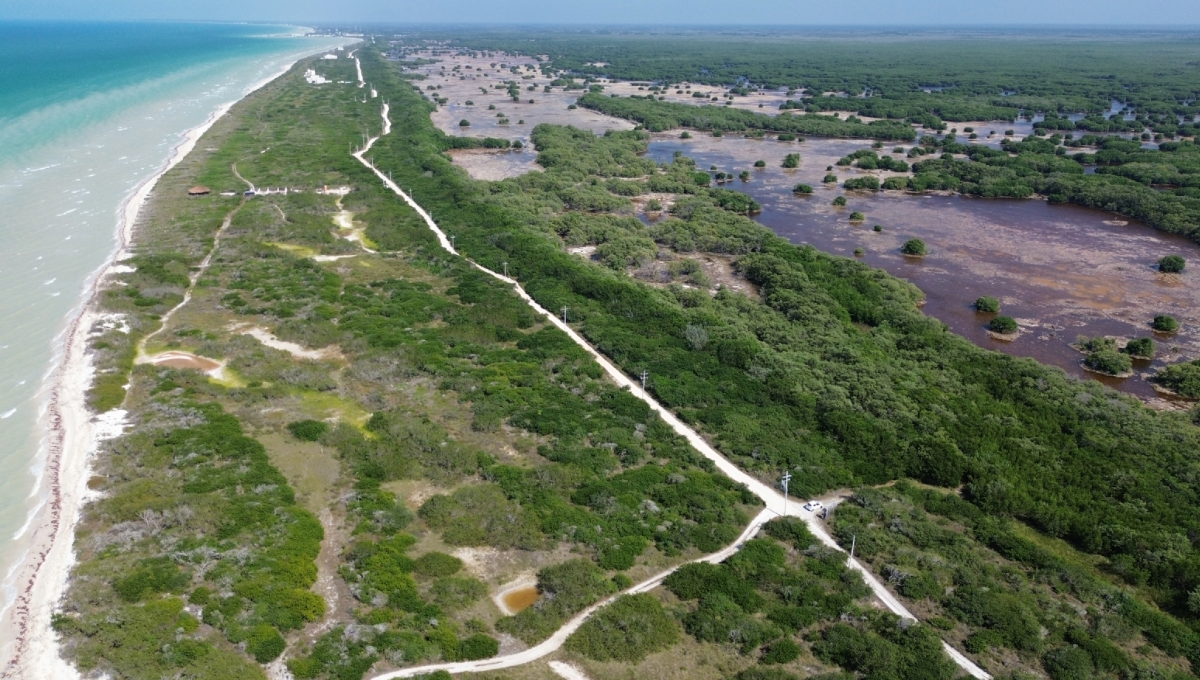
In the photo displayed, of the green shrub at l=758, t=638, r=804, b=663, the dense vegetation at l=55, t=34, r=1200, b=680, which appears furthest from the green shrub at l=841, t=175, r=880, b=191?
the green shrub at l=758, t=638, r=804, b=663

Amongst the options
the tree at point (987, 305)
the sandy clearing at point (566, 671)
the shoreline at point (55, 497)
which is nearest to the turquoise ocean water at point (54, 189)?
the shoreline at point (55, 497)

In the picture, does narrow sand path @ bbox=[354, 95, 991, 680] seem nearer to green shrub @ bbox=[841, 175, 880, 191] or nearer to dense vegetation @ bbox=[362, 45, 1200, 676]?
dense vegetation @ bbox=[362, 45, 1200, 676]

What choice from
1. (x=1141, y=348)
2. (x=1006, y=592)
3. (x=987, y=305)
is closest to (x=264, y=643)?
(x=1006, y=592)

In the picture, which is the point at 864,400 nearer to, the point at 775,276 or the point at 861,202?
the point at 775,276

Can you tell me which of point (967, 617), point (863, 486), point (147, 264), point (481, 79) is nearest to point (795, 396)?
point (863, 486)

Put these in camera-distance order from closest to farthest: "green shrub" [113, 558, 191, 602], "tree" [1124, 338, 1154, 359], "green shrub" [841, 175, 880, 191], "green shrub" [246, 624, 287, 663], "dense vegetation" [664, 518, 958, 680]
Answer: "green shrub" [246, 624, 287, 663] < "dense vegetation" [664, 518, 958, 680] < "green shrub" [113, 558, 191, 602] < "tree" [1124, 338, 1154, 359] < "green shrub" [841, 175, 880, 191]

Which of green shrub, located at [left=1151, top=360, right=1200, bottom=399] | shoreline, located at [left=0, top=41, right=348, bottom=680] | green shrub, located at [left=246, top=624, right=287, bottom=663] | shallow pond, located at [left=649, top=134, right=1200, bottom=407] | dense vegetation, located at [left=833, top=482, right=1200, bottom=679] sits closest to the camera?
green shrub, located at [left=246, top=624, right=287, bottom=663]

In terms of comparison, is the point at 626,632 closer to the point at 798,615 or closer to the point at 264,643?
the point at 798,615

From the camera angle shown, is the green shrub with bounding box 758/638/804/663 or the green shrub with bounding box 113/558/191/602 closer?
the green shrub with bounding box 758/638/804/663
